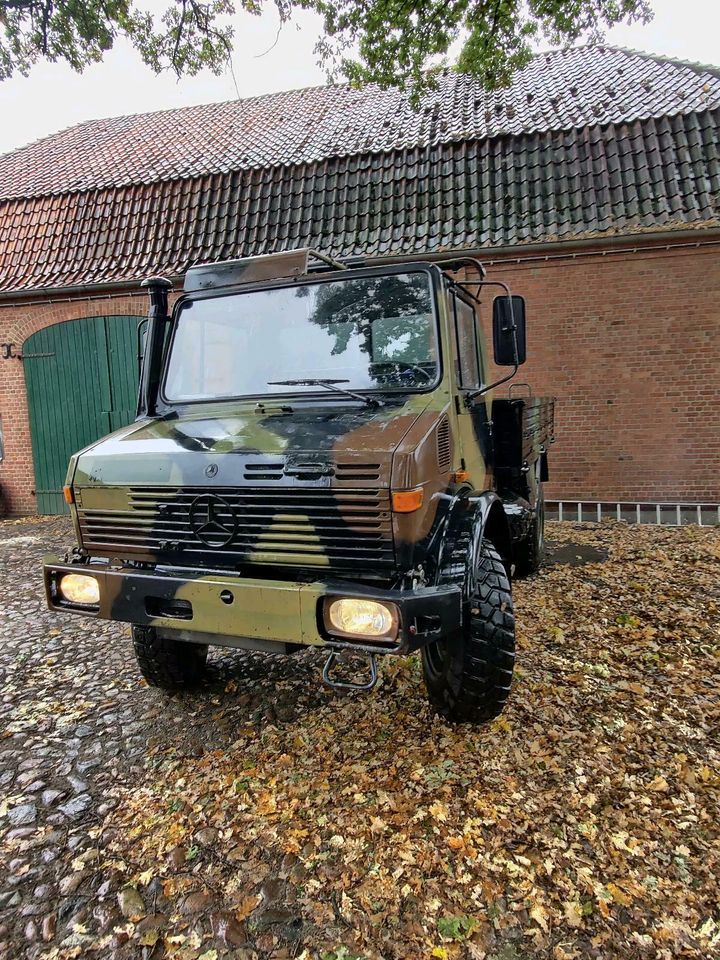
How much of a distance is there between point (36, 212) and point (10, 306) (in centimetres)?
188

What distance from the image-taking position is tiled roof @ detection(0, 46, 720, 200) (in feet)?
31.7

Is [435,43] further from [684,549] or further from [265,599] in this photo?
[265,599]

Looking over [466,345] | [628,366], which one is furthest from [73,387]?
[628,366]

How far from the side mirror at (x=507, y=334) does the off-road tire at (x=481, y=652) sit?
3.66 ft

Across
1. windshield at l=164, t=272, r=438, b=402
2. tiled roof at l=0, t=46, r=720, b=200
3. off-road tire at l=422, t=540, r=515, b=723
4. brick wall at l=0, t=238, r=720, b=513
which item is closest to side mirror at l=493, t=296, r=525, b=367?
windshield at l=164, t=272, r=438, b=402

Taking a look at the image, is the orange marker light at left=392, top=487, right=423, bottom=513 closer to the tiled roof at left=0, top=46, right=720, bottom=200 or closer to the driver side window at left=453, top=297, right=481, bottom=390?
the driver side window at left=453, top=297, right=481, bottom=390

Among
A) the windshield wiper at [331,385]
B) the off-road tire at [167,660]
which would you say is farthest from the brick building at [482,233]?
the off-road tire at [167,660]

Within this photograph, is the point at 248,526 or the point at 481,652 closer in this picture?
the point at 248,526

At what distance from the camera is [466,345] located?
3.67 metres

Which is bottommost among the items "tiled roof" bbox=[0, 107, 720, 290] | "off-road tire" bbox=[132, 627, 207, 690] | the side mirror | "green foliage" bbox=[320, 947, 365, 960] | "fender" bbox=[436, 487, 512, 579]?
"green foliage" bbox=[320, 947, 365, 960]

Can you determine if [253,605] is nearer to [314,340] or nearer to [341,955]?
[341,955]

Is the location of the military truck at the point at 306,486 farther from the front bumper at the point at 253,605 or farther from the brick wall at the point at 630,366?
the brick wall at the point at 630,366

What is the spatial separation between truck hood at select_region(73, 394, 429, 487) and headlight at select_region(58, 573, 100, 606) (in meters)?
0.46

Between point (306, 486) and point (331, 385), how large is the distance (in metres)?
0.76
